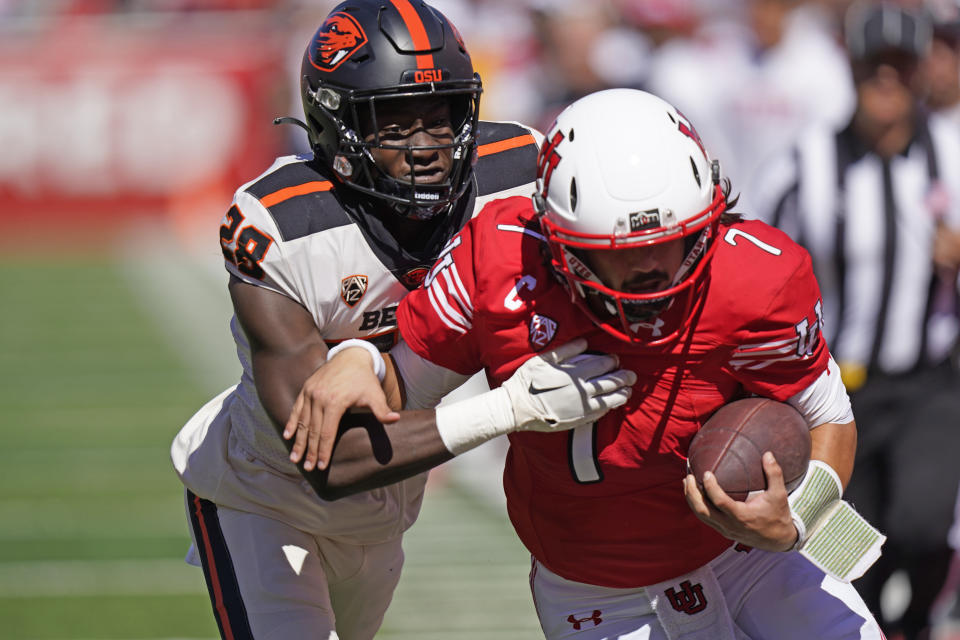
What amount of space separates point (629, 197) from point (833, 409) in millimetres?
730

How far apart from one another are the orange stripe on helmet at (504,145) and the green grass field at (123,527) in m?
2.44

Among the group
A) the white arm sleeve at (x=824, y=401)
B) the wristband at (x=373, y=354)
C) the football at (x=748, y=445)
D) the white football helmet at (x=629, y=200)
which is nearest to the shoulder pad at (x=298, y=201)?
the wristband at (x=373, y=354)

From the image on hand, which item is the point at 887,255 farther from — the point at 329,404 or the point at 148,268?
the point at 148,268

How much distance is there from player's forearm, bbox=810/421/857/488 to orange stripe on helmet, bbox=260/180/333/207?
4.48 ft

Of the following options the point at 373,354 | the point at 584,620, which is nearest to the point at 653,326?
the point at 373,354

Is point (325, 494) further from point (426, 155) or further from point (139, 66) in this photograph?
point (139, 66)

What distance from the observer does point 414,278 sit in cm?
342

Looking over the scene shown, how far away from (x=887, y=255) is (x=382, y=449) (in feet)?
9.12

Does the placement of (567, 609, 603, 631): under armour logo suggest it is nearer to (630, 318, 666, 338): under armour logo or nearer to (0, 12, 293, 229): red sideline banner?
(630, 318, 666, 338): under armour logo

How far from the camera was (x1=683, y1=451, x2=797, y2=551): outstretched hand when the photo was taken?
2715 mm

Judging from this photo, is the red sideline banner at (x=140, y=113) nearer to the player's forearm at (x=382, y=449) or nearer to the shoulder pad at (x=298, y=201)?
the shoulder pad at (x=298, y=201)

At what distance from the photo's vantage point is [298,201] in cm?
335

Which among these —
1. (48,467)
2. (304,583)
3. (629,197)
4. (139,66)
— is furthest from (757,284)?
(139,66)

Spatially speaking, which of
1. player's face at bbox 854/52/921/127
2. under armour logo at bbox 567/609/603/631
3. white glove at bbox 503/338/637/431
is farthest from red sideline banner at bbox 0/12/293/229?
white glove at bbox 503/338/637/431
